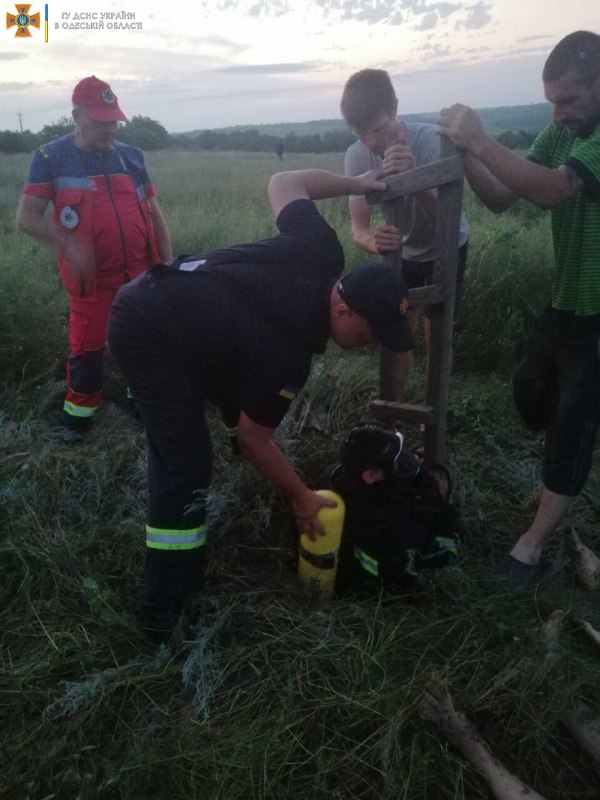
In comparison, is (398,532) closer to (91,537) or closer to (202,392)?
(202,392)

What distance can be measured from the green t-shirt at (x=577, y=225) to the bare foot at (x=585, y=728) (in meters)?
1.47

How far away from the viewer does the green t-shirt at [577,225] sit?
2459 mm

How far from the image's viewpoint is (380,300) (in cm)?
216

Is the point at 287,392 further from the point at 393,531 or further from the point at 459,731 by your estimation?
the point at 459,731

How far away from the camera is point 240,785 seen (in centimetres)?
211

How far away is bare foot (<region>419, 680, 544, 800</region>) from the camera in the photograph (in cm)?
211

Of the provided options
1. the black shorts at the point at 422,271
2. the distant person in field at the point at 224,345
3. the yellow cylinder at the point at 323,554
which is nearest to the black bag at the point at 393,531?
the yellow cylinder at the point at 323,554

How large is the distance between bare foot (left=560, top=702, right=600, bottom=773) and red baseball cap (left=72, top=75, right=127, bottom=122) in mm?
3694

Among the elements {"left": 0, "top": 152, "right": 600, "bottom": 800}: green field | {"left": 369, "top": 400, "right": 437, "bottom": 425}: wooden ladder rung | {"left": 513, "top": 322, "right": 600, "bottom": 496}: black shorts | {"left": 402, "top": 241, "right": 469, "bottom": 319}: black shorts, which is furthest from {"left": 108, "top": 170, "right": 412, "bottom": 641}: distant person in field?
{"left": 402, "top": 241, "right": 469, "bottom": 319}: black shorts

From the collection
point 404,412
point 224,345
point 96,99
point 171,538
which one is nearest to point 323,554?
point 171,538

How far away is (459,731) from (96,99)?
3631mm

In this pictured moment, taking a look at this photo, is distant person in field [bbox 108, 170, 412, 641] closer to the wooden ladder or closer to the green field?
the green field

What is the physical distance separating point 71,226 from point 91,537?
1793 millimetres

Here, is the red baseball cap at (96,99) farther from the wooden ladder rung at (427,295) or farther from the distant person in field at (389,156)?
the wooden ladder rung at (427,295)
